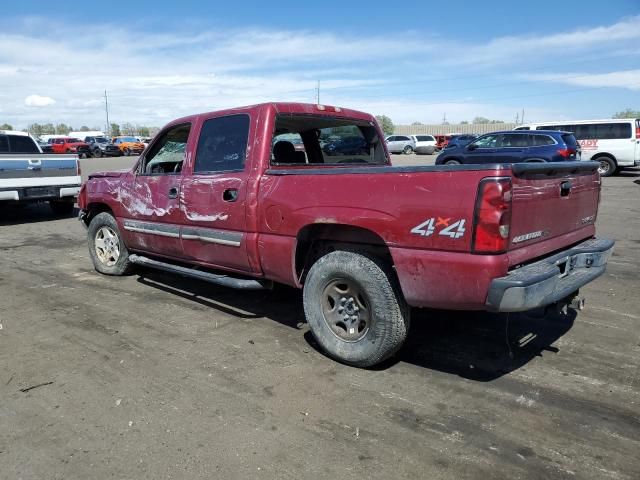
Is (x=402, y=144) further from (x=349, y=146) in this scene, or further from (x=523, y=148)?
(x=349, y=146)

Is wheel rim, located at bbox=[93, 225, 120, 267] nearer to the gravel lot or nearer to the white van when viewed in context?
the gravel lot

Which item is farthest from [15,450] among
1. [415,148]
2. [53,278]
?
[415,148]

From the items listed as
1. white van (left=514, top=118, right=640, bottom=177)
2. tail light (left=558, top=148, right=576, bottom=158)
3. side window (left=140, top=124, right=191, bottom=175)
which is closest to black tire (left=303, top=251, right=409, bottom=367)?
side window (left=140, top=124, right=191, bottom=175)

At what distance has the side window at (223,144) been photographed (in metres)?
4.43

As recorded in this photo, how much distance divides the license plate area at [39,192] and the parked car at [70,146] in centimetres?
3136

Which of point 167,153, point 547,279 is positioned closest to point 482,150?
point 167,153

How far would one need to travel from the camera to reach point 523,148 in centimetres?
1630

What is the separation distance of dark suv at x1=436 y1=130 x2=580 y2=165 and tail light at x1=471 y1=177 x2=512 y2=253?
44.7ft

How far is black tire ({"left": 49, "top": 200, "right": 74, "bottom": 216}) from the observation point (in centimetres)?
1188

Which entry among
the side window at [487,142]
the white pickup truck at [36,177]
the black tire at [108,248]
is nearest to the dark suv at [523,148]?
the side window at [487,142]

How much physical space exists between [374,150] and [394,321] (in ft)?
7.97

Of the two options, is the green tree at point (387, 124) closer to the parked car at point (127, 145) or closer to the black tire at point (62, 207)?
the parked car at point (127, 145)

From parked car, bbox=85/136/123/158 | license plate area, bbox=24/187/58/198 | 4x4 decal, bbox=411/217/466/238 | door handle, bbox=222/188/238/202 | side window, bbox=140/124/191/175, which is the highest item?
parked car, bbox=85/136/123/158

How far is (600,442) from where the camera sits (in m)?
2.76
